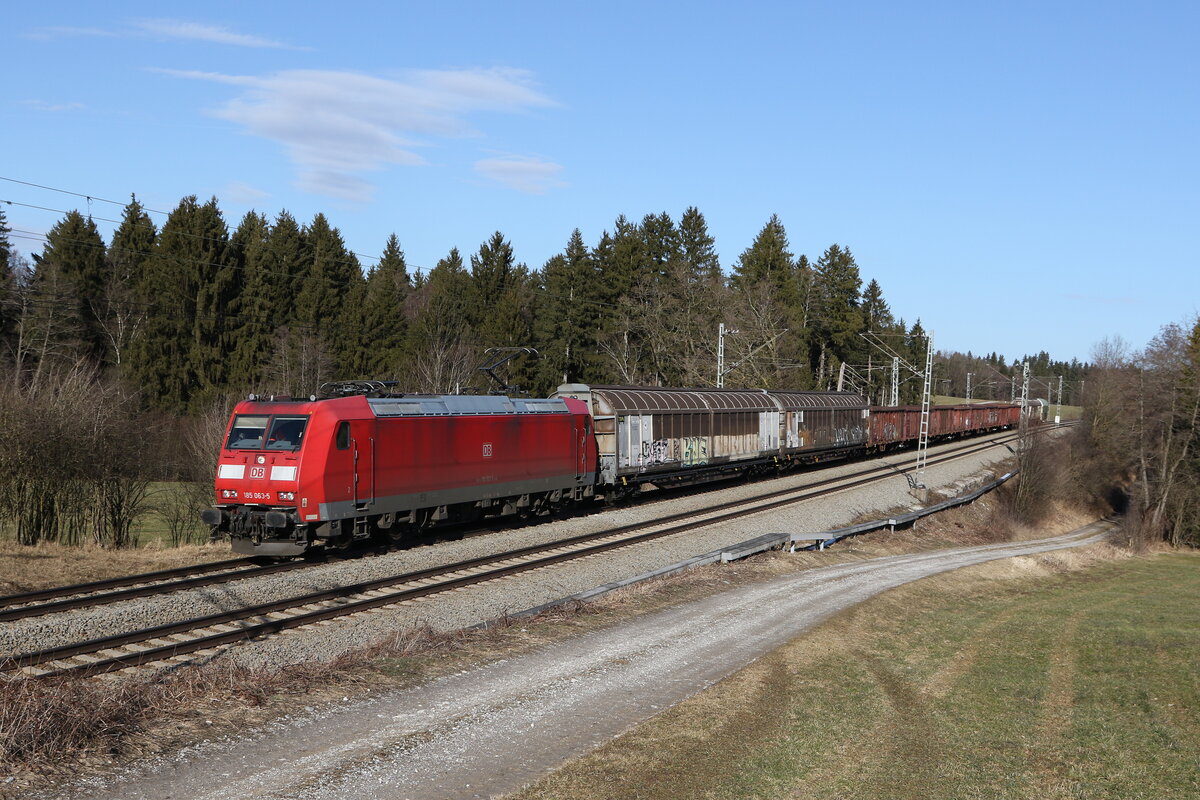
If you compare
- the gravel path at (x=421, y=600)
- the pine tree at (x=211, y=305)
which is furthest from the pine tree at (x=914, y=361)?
the gravel path at (x=421, y=600)

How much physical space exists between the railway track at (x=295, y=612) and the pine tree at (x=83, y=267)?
160 feet

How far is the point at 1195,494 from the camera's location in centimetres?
5162

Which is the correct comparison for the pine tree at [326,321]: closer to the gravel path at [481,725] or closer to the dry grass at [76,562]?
the dry grass at [76,562]

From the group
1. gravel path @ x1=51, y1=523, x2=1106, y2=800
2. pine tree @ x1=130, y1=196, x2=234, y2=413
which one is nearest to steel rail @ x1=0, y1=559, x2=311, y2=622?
gravel path @ x1=51, y1=523, x2=1106, y2=800

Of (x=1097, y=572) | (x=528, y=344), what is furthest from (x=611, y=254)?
(x=1097, y=572)

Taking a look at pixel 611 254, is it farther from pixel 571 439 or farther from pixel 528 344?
pixel 571 439

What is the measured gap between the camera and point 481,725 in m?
9.61

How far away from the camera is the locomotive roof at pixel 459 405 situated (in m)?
20.7

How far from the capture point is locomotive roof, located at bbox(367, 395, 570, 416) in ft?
68.0

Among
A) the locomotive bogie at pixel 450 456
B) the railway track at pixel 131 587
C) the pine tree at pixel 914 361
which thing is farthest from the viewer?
the pine tree at pixel 914 361

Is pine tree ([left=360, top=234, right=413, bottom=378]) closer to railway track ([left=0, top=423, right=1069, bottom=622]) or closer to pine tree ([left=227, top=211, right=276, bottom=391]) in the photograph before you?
pine tree ([left=227, top=211, right=276, bottom=391])

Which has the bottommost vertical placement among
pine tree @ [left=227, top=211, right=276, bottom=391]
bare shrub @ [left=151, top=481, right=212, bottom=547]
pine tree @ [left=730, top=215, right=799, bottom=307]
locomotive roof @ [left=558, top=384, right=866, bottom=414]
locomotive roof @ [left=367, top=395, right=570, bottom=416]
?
bare shrub @ [left=151, top=481, right=212, bottom=547]

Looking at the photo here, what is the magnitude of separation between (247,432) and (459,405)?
5.33 meters

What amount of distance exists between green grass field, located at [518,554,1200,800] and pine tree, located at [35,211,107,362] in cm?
5795
